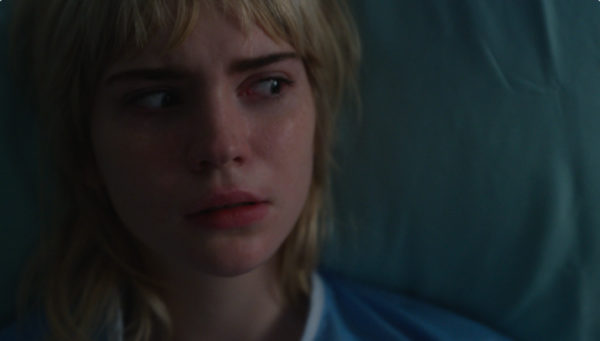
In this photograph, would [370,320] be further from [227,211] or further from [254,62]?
[254,62]

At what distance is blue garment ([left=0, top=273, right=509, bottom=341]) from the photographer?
976mm

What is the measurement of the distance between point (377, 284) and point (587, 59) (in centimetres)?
46

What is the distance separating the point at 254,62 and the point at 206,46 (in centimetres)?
6

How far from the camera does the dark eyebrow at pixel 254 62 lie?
74 centimetres

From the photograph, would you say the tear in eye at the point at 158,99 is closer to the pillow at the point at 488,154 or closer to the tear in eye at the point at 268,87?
the tear in eye at the point at 268,87

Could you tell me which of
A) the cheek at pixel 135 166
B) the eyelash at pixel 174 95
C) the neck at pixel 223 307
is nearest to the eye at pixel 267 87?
the eyelash at pixel 174 95

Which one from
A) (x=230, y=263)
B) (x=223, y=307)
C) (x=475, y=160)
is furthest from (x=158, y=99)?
(x=475, y=160)

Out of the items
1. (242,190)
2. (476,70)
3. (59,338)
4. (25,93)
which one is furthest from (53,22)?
(476,70)

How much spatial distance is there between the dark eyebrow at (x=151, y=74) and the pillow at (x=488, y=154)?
0.32 metres

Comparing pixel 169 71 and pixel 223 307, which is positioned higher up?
pixel 169 71

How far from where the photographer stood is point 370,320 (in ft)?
3.27

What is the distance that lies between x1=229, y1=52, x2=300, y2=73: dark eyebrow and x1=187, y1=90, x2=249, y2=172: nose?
0.04 m

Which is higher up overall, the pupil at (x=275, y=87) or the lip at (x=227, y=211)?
the pupil at (x=275, y=87)

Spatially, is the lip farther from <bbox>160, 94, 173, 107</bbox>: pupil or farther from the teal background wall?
the teal background wall
